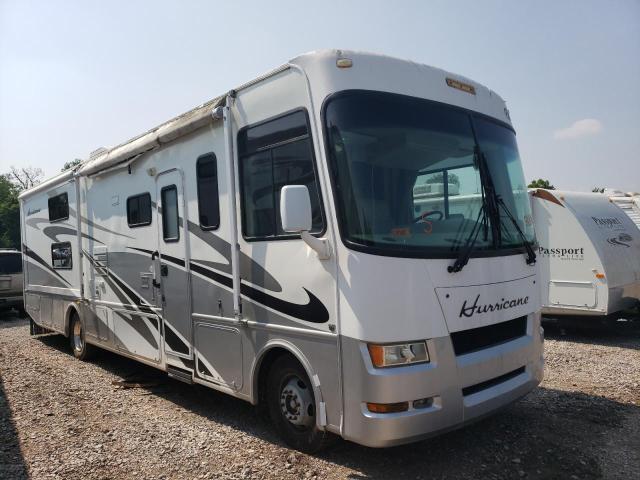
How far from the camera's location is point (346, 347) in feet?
12.5

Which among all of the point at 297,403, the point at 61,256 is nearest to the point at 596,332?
the point at 297,403

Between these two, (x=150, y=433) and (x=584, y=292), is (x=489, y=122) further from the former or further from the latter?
(x=584, y=292)

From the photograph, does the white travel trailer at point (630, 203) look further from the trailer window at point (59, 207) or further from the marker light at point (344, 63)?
the trailer window at point (59, 207)

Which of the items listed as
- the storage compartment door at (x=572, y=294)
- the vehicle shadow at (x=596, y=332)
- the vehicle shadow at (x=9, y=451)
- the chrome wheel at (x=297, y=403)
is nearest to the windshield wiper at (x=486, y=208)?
the chrome wheel at (x=297, y=403)

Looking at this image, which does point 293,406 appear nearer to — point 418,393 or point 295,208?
point 418,393

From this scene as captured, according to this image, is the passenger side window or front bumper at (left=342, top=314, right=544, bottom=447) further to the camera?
the passenger side window

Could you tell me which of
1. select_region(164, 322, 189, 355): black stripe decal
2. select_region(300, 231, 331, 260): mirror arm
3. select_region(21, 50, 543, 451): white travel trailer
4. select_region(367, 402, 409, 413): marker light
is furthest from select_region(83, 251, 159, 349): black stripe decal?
select_region(367, 402, 409, 413): marker light

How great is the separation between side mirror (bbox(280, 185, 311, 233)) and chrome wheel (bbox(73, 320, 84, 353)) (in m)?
6.33

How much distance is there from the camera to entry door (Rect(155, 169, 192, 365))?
5.68m

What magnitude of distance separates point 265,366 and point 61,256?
605 cm

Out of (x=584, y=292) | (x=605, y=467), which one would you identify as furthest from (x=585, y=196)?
(x=605, y=467)

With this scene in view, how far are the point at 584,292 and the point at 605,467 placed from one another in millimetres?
4962

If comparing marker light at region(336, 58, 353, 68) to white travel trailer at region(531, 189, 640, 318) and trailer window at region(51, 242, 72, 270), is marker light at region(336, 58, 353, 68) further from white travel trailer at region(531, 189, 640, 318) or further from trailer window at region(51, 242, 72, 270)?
trailer window at region(51, 242, 72, 270)

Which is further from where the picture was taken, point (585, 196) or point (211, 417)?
point (585, 196)
